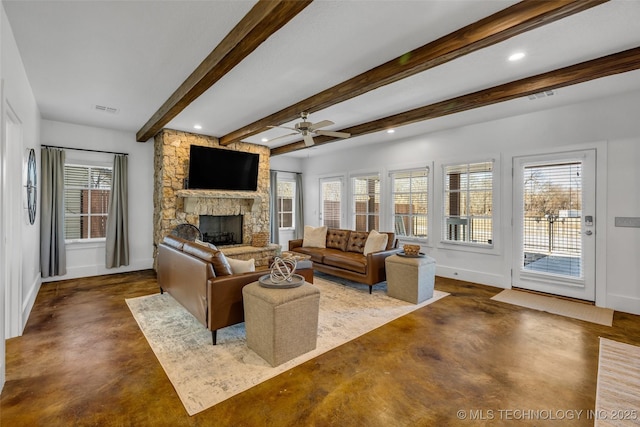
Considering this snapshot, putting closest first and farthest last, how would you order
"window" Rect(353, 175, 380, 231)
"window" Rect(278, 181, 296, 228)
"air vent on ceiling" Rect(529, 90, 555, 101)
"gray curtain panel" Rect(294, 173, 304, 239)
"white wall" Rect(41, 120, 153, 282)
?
"air vent on ceiling" Rect(529, 90, 555, 101)
"white wall" Rect(41, 120, 153, 282)
"window" Rect(353, 175, 380, 231)
"window" Rect(278, 181, 296, 228)
"gray curtain panel" Rect(294, 173, 304, 239)

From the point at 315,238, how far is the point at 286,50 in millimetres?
3684

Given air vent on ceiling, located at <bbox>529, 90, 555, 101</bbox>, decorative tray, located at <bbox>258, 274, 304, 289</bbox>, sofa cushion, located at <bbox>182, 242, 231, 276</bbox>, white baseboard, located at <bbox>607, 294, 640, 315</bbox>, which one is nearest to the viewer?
decorative tray, located at <bbox>258, 274, 304, 289</bbox>

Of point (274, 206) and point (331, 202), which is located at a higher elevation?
point (331, 202)

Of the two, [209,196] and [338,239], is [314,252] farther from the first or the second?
[209,196]

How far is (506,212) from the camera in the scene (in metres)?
4.76

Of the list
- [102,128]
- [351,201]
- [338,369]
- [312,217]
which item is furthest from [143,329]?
[312,217]

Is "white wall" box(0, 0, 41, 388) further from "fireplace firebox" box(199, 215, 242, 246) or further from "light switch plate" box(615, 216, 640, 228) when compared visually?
"light switch plate" box(615, 216, 640, 228)

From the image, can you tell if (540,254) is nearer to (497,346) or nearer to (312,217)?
(497,346)

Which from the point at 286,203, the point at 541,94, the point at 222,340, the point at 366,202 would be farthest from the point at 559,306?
the point at 286,203

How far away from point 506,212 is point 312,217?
4861 mm

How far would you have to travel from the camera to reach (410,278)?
4.00 m

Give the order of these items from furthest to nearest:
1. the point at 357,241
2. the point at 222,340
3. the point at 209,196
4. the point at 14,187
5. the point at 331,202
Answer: the point at 331,202
the point at 209,196
the point at 357,241
the point at 14,187
the point at 222,340

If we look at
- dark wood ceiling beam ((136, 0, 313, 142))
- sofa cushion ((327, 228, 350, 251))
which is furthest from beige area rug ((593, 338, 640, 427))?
sofa cushion ((327, 228, 350, 251))

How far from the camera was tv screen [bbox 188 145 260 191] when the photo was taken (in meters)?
5.65
